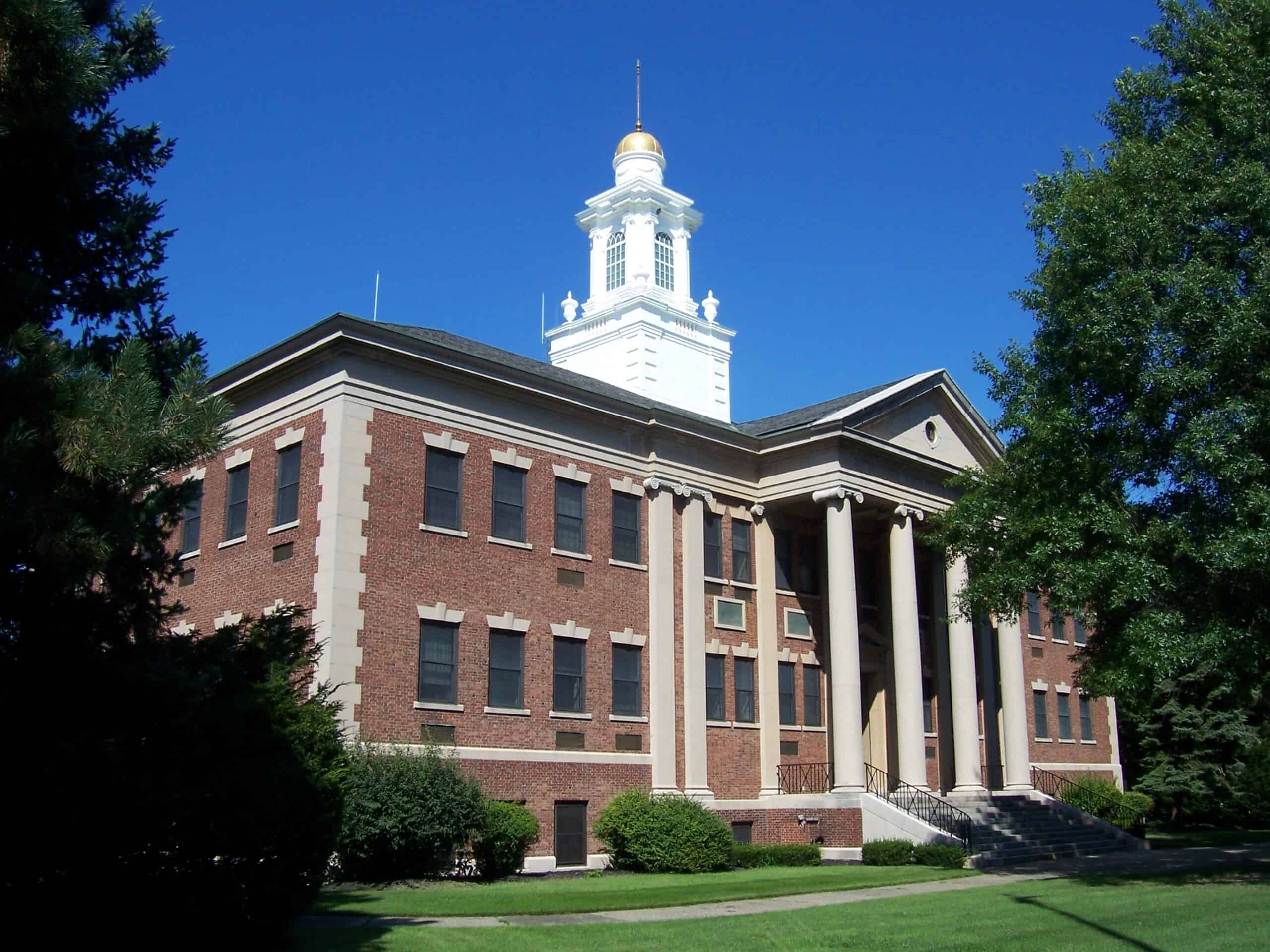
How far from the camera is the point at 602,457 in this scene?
29.9m

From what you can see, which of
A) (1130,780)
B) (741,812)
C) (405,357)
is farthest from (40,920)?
(1130,780)

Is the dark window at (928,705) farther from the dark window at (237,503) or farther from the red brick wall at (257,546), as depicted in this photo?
the dark window at (237,503)

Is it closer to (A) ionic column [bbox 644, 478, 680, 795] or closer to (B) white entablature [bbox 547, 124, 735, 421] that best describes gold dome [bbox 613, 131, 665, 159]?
(B) white entablature [bbox 547, 124, 735, 421]

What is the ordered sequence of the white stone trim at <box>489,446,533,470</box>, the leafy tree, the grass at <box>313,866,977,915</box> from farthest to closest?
the white stone trim at <box>489,446,533,470</box>
the leafy tree
the grass at <box>313,866,977,915</box>

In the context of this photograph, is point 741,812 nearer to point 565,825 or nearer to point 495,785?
point 565,825

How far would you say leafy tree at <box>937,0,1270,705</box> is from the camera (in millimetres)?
20547

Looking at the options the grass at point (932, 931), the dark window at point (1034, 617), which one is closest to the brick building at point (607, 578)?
the dark window at point (1034, 617)

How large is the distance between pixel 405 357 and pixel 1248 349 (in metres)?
15.9

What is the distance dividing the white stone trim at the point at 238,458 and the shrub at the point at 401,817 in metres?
8.14

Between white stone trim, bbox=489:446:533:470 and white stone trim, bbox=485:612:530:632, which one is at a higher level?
white stone trim, bbox=489:446:533:470

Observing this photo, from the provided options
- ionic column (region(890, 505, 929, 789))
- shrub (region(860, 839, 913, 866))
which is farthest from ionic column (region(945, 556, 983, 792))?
shrub (region(860, 839, 913, 866))

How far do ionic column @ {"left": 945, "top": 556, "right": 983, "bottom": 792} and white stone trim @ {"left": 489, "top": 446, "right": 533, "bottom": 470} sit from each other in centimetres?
1281

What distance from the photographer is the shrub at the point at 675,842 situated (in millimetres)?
25797

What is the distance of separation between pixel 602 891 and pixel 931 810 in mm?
11719
